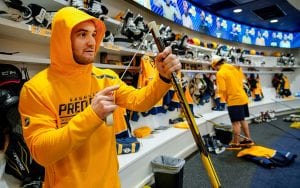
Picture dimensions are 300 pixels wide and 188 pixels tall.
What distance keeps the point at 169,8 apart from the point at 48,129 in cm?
394

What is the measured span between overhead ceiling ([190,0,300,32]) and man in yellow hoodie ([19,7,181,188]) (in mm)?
5038

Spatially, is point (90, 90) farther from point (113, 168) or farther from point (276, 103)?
point (276, 103)

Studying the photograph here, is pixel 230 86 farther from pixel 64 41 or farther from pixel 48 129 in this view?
pixel 48 129

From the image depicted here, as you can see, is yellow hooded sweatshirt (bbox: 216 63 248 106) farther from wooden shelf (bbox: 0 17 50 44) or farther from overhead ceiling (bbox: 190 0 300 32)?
wooden shelf (bbox: 0 17 50 44)

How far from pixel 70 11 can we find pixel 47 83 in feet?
1.13

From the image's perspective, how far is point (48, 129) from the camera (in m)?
0.92

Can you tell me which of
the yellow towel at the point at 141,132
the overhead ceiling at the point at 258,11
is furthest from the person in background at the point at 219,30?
the yellow towel at the point at 141,132

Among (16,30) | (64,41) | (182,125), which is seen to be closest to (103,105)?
(64,41)

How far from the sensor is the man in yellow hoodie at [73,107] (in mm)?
862

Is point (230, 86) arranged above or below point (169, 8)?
below

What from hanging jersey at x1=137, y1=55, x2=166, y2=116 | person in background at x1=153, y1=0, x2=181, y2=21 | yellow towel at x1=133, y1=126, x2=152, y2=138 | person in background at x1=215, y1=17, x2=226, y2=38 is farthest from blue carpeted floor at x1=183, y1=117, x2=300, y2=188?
person in background at x1=215, y1=17, x2=226, y2=38

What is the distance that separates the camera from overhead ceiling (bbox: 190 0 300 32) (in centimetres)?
593

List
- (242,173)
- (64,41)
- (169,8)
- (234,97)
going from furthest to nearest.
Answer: (169,8)
(234,97)
(242,173)
(64,41)

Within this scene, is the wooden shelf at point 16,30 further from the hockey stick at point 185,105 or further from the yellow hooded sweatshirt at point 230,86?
the yellow hooded sweatshirt at point 230,86
